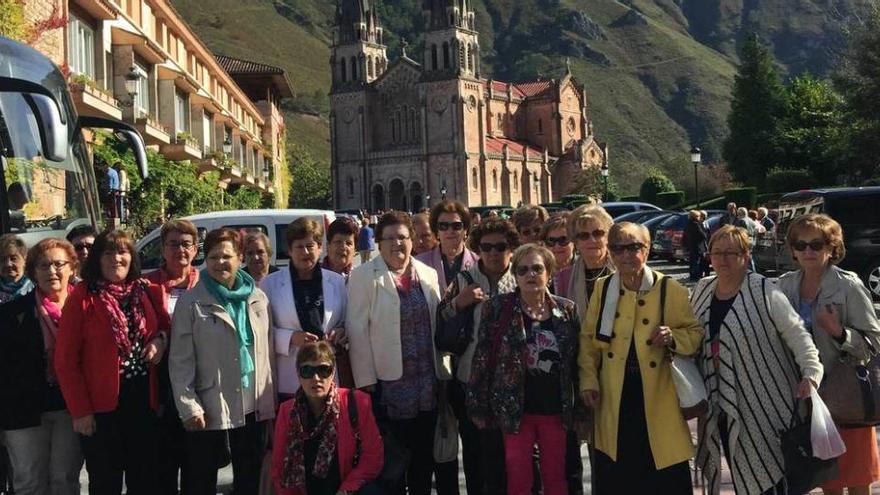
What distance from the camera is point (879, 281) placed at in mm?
13344

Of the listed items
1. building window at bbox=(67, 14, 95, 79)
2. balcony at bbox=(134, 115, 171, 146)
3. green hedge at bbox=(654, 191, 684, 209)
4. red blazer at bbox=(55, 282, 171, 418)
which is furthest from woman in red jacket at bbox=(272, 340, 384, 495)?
green hedge at bbox=(654, 191, 684, 209)

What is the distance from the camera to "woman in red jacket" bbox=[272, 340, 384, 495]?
15.2ft

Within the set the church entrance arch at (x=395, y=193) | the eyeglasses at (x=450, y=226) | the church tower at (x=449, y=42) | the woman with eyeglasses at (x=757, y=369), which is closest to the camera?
the woman with eyeglasses at (x=757, y=369)

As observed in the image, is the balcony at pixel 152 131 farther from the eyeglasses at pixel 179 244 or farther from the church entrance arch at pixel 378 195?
the church entrance arch at pixel 378 195

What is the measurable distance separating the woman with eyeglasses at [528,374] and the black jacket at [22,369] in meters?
2.48

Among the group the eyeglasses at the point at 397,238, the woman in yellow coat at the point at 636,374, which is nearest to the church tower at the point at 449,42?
the eyeglasses at the point at 397,238

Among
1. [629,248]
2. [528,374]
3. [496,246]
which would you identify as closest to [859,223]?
[496,246]

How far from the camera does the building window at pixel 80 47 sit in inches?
810

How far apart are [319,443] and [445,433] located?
3.39ft

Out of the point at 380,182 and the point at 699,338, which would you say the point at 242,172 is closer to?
the point at 699,338

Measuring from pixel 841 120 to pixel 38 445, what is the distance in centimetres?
3439

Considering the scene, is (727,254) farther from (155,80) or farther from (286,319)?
(155,80)

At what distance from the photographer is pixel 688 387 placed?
456 cm

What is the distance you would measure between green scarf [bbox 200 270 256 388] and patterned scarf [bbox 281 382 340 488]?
21.2 inches
